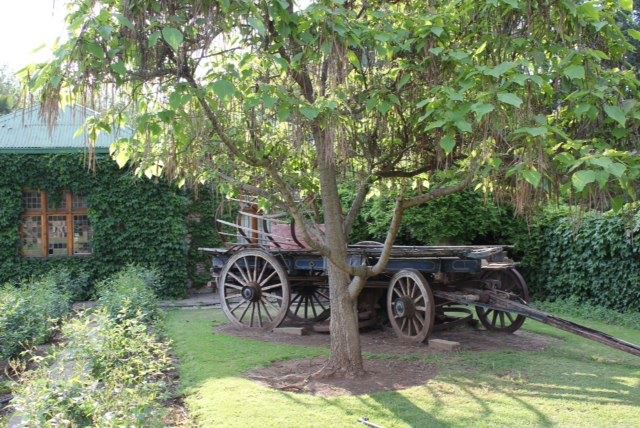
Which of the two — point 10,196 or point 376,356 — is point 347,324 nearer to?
point 376,356

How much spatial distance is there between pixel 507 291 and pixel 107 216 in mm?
9156

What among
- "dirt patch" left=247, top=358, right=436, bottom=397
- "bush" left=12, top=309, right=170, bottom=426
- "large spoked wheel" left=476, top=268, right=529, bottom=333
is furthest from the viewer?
"large spoked wheel" left=476, top=268, right=529, bottom=333

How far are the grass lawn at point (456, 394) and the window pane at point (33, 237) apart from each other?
7.62 meters

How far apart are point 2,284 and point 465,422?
12005mm

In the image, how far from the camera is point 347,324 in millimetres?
6707

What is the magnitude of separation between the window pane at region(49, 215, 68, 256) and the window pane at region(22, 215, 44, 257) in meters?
0.23

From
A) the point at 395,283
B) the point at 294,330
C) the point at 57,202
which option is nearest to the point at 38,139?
the point at 57,202

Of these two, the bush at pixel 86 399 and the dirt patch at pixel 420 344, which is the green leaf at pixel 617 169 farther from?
the dirt patch at pixel 420 344

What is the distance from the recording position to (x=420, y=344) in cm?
837

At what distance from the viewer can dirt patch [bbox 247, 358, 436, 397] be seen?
630 cm

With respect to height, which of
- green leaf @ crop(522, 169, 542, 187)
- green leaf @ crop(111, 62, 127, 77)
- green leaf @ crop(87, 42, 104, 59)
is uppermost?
green leaf @ crop(87, 42, 104, 59)

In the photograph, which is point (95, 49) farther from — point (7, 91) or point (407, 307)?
point (407, 307)

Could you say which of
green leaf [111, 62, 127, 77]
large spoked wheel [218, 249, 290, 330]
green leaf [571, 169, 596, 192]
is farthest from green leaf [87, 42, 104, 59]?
large spoked wheel [218, 249, 290, 330]

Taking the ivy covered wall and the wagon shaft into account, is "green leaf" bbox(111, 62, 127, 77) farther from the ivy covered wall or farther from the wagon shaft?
the ivy covered wall
